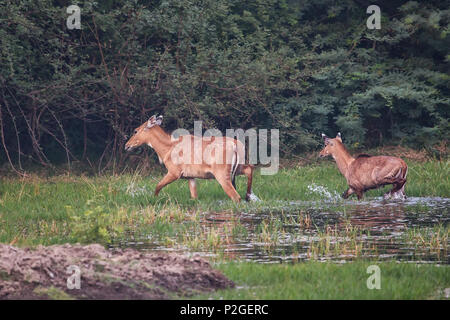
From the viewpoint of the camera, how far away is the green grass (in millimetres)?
7199

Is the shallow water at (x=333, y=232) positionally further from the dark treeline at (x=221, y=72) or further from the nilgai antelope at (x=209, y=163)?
the dark treeline at (x=221, y=72)

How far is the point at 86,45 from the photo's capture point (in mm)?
19531

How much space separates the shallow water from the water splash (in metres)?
0.62

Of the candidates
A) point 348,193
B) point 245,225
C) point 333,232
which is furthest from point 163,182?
point 333,232

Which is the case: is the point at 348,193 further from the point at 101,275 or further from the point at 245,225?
the point at 101,275

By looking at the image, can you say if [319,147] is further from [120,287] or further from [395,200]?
[120,287]

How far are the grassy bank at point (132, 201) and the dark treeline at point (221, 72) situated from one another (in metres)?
2.67

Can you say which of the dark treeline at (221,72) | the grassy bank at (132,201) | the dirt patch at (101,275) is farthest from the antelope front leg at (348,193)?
the dirt patch at (101,275)

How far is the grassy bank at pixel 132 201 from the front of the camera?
1048 cm

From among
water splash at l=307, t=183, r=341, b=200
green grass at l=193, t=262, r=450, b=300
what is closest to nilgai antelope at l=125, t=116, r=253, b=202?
water splash at l=307, t=183, r=341, b=200

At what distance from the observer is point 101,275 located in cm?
734

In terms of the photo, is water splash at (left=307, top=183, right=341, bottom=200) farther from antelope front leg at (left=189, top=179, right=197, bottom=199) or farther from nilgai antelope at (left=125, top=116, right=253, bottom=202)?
antelope front leg at (left=189, top=179, right=197, bottom=199)

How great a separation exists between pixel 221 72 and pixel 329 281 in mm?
13647
